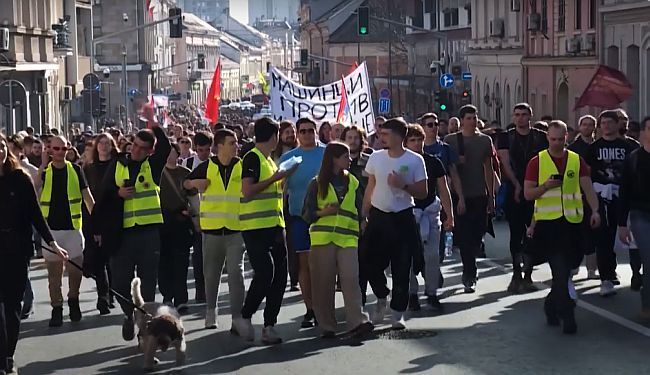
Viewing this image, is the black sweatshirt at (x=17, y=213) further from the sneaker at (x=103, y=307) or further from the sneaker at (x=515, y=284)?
the sneaker at (x=515, y=284)

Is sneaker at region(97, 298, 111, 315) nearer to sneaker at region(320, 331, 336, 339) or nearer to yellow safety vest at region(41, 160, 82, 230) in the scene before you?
yellow safety vest at region(41, 160, 82, 230)

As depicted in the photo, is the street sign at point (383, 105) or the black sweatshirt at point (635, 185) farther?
the street sign at point (383, 105)

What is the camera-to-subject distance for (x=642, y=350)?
462 inches

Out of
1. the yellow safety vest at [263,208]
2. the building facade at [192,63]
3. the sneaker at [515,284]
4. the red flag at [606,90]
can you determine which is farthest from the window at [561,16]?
the building facade at [192,63]

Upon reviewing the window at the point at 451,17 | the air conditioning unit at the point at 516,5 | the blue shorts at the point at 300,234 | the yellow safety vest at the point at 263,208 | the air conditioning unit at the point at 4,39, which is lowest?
the blue shorts at the point at 300,234

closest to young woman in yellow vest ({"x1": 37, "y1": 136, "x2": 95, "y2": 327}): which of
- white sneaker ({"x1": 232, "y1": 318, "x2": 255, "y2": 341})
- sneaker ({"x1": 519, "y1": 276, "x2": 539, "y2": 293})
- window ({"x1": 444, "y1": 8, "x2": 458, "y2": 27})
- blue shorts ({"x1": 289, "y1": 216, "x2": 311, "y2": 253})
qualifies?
blue shorts ({"x1": 289, "y1": 216, "x2": 311, "y2": 253})

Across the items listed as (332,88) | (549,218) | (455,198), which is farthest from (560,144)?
(332,88)

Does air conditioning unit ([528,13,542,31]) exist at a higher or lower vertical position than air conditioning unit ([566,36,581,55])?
higher

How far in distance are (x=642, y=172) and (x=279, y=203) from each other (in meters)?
3.11

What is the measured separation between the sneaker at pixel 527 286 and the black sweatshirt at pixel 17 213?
578cm

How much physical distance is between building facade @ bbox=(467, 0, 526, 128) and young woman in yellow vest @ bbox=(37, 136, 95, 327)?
3849 cm

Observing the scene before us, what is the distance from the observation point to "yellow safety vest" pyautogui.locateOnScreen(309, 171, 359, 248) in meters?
12.9

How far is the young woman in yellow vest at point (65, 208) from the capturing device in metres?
14.5

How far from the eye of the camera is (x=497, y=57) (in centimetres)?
5669
